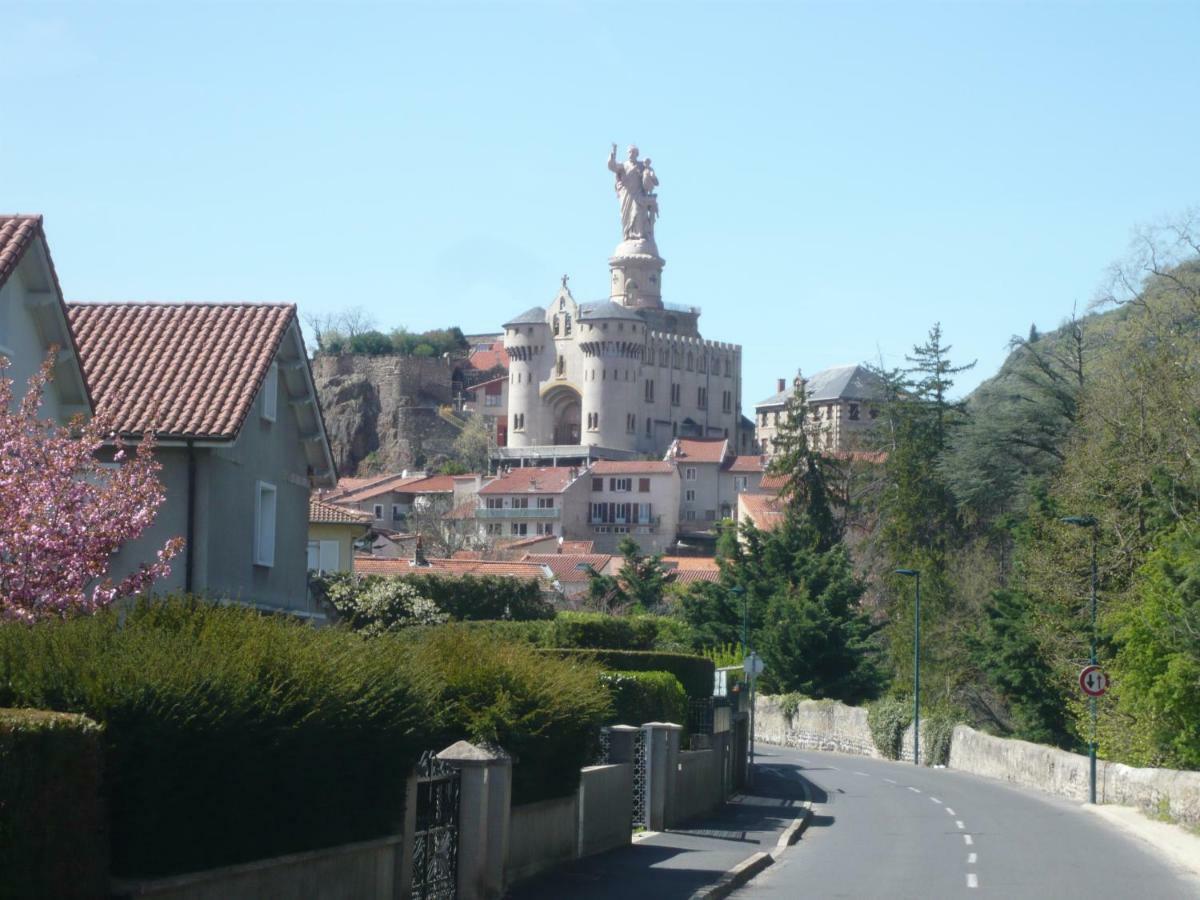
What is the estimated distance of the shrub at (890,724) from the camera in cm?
6006

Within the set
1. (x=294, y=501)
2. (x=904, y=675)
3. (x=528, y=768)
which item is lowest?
(x=904, y=675)

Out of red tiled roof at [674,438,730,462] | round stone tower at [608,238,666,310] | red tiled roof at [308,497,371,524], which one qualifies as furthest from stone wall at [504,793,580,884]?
round stone tower at [608,238,666,310]

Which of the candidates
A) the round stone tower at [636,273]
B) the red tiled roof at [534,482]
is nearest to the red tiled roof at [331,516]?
the red tiled roof at [534,482]

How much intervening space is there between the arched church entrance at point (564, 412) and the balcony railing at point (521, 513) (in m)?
22.2

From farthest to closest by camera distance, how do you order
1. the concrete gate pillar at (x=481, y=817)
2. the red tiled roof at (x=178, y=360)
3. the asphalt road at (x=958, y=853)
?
1. the red tiled roof at (x=178, y=360)
2. the asphalt road at (x=958, y=853)
3. the concrete gate pillar at (x=481, y=817)

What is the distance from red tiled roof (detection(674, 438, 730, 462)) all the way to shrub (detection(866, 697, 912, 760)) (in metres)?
97.5

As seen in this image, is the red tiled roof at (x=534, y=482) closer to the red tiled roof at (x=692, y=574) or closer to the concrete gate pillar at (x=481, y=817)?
the red tiled roof at (x=692, y=574)

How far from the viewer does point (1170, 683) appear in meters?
33.1

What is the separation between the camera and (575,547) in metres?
137

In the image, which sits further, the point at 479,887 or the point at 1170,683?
the point at 1170,683

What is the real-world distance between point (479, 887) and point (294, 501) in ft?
49.0

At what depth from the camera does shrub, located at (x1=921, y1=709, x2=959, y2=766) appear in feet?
182

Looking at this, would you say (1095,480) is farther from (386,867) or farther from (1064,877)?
(386,867)

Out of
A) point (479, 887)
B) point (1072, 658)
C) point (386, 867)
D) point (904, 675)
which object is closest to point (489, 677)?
point (479, 887)
